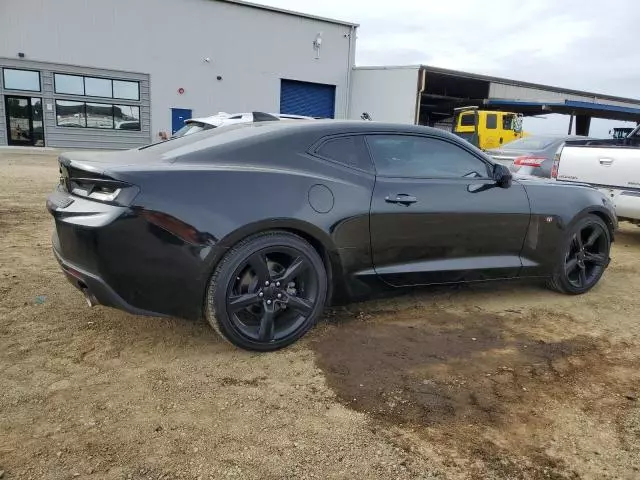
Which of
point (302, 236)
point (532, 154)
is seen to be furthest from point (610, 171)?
point (302, 236)

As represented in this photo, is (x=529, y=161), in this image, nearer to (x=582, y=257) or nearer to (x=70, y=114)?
(x=582, y=257)

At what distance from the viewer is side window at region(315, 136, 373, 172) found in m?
3.46

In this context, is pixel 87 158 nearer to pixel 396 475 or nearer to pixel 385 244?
pixel 385 244

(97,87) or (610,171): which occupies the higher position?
(97,87)

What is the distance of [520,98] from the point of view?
3284 cm

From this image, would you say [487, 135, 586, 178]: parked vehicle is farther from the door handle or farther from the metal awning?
the metal awning

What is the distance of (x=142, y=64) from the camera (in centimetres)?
2386

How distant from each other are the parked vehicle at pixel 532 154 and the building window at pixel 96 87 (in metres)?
19.2

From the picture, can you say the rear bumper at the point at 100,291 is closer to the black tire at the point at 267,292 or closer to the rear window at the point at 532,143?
the black tire at the point at 267,292

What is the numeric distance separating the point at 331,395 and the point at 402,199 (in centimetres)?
144

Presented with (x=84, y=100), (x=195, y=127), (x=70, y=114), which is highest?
(x=84, y=100)

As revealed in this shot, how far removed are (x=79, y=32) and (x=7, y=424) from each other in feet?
78.2

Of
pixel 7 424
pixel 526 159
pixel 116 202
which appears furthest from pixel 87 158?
pixel 526 159

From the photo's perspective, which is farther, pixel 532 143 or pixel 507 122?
pixel 507 122
